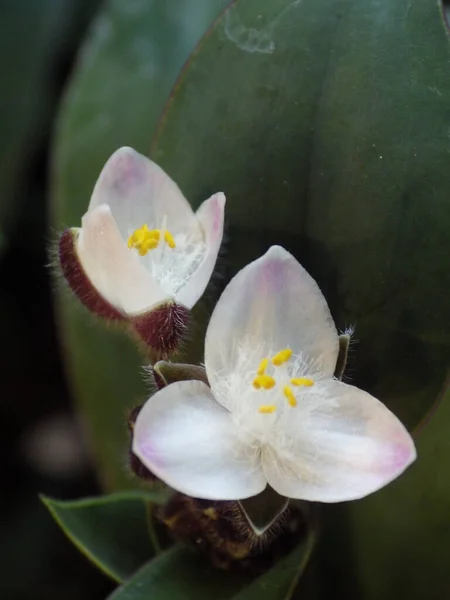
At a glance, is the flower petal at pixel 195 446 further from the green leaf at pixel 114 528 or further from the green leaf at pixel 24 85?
the green leaf at pixel 24 85

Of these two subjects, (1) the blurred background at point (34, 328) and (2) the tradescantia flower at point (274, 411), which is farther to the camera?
(1) the blurred background at point (34, 328)

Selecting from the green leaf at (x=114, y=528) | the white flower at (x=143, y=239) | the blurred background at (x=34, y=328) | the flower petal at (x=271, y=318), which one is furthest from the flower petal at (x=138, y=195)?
the blurred background at (x=34, y=328)

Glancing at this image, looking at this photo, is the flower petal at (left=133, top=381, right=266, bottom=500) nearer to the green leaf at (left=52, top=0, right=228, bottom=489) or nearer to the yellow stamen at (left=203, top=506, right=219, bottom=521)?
the yellow stamen at (left=203, top=506, right=219, bottom=521)

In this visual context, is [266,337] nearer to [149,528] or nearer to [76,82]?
[149,528]

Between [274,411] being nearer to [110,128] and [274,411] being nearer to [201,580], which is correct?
[201,580]

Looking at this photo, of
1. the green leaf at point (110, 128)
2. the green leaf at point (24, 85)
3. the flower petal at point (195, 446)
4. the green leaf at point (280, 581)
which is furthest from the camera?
the green leaf at point (24, 85)

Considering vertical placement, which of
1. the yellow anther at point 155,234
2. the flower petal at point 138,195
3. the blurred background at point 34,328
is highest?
the flower petal at point 138,195

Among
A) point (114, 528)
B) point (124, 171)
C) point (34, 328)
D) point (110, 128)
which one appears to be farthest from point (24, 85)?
point (114, 528)

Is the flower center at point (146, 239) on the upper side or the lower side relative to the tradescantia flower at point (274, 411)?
upper
